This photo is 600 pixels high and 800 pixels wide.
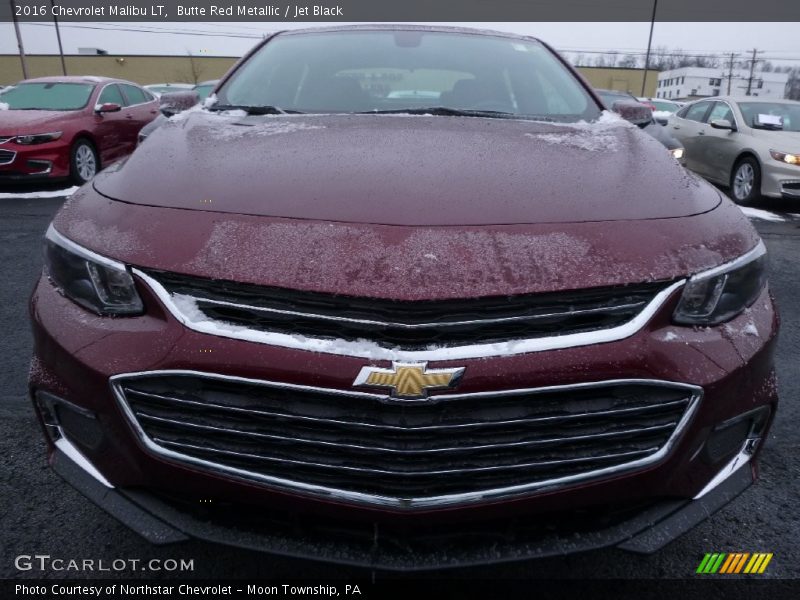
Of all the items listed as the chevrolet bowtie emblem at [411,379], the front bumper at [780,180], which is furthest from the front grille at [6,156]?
the front bumper at [780,180]

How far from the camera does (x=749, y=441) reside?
1.61 meters

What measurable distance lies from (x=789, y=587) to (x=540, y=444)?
1.05 meters

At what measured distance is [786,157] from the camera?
758cm

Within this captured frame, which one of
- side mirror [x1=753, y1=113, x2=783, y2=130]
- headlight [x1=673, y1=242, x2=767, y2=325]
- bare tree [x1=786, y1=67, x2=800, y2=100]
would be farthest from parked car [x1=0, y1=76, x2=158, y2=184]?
bare tree [x1=786, y1=67, x2=800, y2=100]

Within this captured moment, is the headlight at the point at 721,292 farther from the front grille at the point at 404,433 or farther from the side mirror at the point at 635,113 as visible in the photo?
the side mirror at the point at 635,113

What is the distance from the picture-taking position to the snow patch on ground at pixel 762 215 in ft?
24.0

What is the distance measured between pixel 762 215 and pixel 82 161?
8.36m

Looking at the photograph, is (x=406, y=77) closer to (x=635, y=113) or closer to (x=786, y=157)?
(x=635, y=113)

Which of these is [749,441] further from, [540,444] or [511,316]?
[511,316]

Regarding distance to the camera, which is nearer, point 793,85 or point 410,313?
point 410,313

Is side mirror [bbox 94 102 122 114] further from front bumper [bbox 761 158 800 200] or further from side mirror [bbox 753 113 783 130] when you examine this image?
front bumper [bbox 761 158 800 200]

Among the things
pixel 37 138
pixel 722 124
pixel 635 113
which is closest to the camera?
pixel 635 113

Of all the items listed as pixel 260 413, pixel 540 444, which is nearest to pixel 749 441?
pixel 540 444

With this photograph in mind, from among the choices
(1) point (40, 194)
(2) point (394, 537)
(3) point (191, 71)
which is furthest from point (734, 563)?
(3) point (191, 71)
